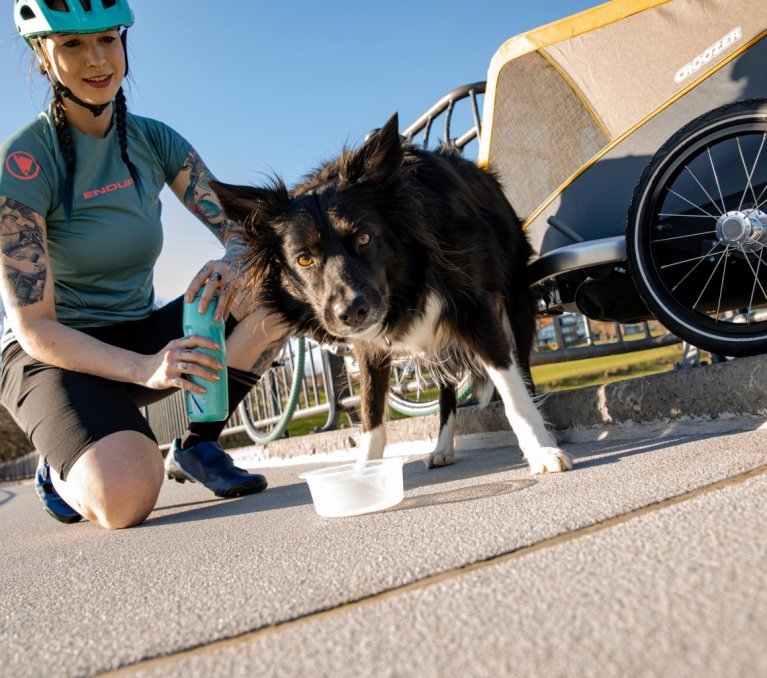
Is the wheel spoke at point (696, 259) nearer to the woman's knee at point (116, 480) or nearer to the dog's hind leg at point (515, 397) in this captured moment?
the dog's hind leg at point (515, 397)

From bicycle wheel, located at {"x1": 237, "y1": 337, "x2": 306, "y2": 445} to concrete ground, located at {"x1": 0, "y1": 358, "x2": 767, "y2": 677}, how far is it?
3.90m

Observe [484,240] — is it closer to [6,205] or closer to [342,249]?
[342,249]

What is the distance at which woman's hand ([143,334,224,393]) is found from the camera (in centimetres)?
209

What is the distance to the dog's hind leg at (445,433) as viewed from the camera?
2838mm

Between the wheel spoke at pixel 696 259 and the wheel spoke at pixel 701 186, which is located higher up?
the wheel spoke at pixel 701 186

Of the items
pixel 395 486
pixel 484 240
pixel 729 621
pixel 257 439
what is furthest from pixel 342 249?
pixel 257 439

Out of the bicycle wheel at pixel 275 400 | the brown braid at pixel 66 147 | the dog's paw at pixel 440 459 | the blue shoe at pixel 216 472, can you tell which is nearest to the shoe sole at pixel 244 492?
the blue shoe at pixel 216 472

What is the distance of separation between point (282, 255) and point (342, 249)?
326 millimetres

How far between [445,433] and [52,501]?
184cm

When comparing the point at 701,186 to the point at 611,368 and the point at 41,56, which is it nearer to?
the point at 41,56

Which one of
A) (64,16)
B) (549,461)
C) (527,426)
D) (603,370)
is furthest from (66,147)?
(603,370)

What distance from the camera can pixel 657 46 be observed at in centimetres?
245

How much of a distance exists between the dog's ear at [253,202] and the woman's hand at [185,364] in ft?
2.04

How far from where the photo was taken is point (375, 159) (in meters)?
2.43
